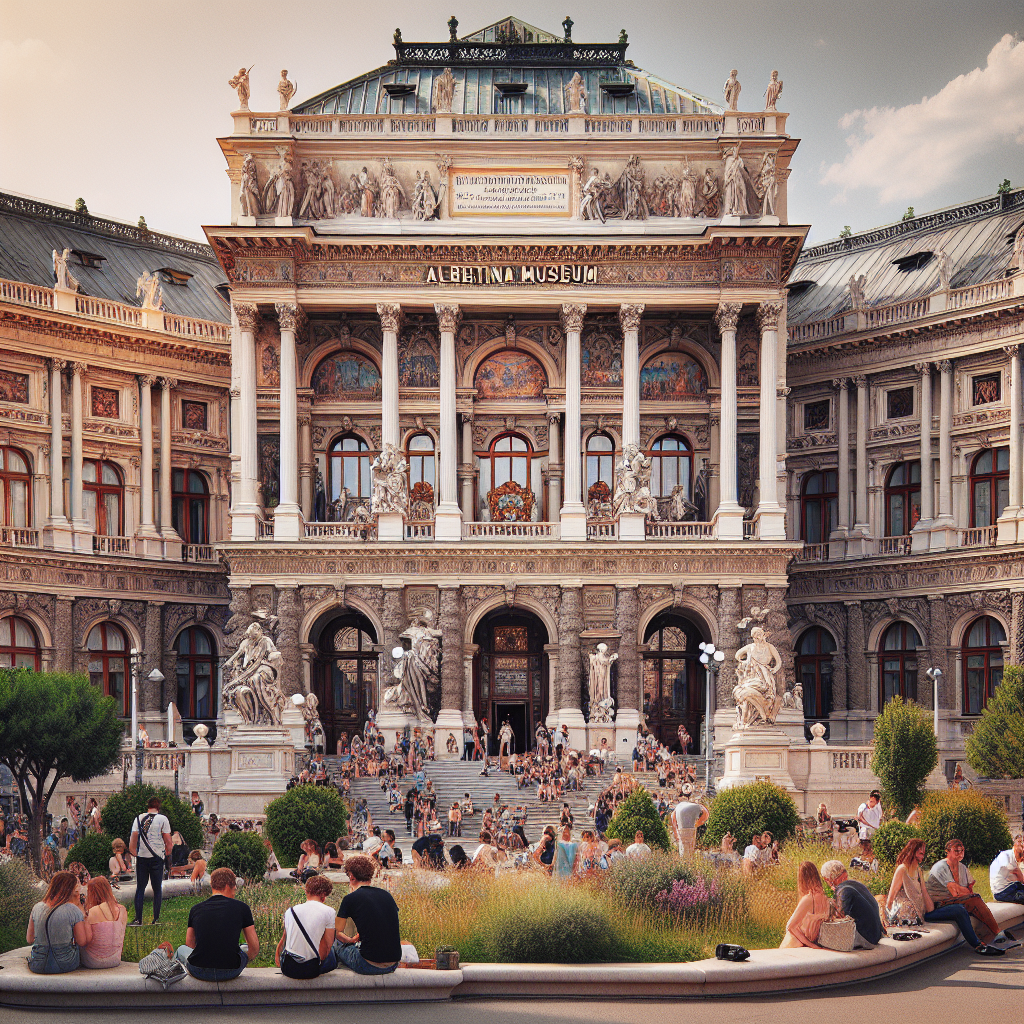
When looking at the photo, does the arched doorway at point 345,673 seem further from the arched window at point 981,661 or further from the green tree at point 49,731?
the arched window at point 981,661

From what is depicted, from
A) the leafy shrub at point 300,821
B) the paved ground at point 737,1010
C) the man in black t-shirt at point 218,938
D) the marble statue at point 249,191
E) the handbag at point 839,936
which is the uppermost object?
the marble statue at point 249,191

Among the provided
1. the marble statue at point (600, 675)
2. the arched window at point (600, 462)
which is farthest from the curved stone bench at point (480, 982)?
the arched window at point (600, 462)

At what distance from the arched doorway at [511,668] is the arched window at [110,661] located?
1274cm

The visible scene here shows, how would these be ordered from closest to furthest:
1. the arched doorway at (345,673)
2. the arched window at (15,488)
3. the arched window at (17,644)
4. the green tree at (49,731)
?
1. the green tree at (49,731)
2. the arched window at (17,644)
3. the arched window at (15,488)
4. the arched doorway at (345,673)

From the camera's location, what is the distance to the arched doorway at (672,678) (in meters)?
49.2

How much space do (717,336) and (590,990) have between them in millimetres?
37399

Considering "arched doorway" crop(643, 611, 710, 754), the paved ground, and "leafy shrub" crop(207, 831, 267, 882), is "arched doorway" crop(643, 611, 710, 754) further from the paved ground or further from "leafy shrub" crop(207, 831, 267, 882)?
the paved ground

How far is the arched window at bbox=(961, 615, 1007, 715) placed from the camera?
47.3 metres

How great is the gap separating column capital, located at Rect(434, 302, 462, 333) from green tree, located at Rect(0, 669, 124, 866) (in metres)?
18.6

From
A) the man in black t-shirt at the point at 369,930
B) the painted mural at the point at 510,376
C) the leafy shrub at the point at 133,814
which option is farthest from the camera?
the painted mural at the point at 510,376

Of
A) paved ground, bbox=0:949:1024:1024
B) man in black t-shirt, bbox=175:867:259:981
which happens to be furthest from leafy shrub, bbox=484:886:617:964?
man in black t-shirt, bbox=175:867:259:981

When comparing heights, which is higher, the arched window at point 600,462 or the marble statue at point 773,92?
the marble statue at point 773,92

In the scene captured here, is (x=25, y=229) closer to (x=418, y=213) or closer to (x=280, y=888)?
(x=418, y=213)

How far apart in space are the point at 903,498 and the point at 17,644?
31821mm
